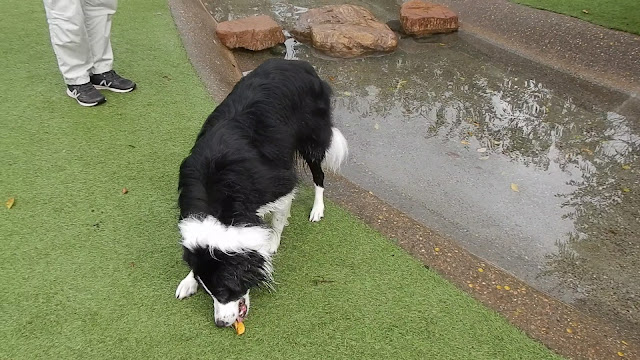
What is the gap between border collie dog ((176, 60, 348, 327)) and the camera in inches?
89.6

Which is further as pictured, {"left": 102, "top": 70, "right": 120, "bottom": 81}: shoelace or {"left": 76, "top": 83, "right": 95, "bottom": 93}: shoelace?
{"left": 102, "top": 70, "right": 120, "bottom": 81}: shoelace

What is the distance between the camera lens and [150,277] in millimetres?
2812

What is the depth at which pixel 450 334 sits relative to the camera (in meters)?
2.54

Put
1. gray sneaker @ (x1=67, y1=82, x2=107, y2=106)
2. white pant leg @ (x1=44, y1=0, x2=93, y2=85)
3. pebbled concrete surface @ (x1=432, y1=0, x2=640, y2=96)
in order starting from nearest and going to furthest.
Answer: white pant leg @ (x1=44, y1=0, x2=93, y2=85)
gray sneaker @ (x1=67, y1=82, x2=107, y2=106)
pebbled concrete surface @ (x1=432, y1=0, x2=640, y2=96)

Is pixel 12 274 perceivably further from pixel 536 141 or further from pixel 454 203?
pixel 536 141

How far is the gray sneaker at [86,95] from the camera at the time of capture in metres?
4.18

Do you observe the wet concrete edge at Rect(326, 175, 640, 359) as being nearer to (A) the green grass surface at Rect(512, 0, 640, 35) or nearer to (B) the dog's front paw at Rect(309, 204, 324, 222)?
(B) the dog's front paw at Rect(309, 204, 324, 222)

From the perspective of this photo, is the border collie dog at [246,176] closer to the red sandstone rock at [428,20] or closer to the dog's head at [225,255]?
the dog's head at [225,255]

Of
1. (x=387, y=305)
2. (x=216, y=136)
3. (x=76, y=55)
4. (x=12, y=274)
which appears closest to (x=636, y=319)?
(x=387, y=305)

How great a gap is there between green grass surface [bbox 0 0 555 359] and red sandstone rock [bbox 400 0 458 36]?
140 inches

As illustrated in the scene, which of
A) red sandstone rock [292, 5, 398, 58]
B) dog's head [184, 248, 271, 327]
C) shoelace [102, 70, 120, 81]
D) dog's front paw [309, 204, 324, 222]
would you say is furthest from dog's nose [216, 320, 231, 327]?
red sandstone rock [292, 5, 398, 58]

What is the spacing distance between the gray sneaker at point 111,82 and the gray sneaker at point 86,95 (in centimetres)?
18

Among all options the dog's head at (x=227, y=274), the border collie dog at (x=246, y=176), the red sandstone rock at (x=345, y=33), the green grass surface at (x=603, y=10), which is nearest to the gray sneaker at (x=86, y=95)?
the border collie dog at (x=246, y=176)

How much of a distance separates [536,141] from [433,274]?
89.0 inches
